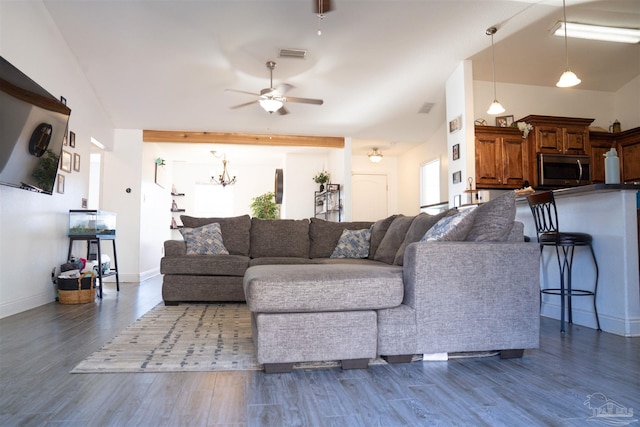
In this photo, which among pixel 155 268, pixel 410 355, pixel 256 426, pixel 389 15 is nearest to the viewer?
pixel 256 426

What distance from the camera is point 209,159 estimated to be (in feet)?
32.0

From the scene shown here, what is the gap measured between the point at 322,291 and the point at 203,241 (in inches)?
107

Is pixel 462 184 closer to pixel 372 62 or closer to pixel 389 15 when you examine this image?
pixel 372 62

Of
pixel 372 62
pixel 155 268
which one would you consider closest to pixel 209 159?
pixel 155 268

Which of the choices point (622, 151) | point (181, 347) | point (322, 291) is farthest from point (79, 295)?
point (622, 151)


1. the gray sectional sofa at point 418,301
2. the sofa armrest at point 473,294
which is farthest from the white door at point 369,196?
the sofa armrest at point 473,294

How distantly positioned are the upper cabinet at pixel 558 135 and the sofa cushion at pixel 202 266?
440cm

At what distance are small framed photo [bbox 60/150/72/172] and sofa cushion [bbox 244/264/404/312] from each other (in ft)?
11.5

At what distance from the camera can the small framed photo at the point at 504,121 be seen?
581 centimetres

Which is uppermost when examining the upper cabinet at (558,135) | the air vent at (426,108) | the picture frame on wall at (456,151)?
the air vent at (426,108)

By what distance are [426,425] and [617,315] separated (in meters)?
2.29

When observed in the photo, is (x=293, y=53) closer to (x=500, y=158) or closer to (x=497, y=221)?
(x=500, y=158)

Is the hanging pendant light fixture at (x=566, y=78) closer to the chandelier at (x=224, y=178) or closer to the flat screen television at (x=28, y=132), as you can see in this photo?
the flat screen television at (x=28, y=132)

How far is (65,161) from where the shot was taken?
4.50m
